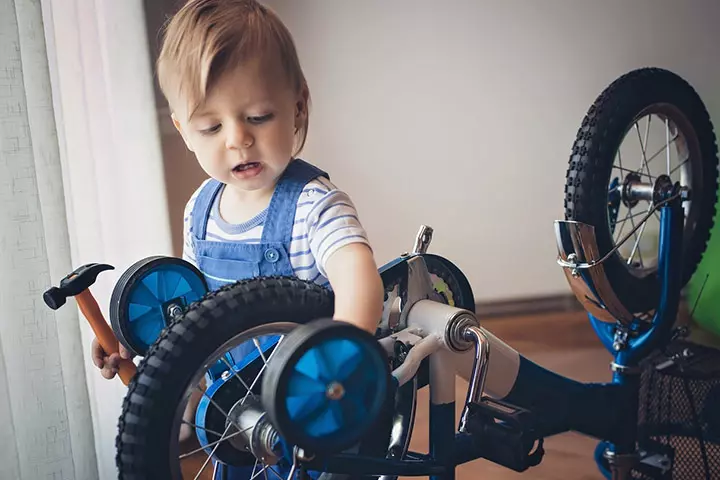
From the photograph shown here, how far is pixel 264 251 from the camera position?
766 millimetres

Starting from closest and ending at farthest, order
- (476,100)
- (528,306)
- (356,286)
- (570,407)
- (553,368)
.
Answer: (356,286)
(570,407)
(553,368)
(476,100)
(528,306)

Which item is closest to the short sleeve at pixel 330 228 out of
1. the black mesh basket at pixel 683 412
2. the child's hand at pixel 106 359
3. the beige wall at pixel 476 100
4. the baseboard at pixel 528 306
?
the child's hand at pixel 106 359

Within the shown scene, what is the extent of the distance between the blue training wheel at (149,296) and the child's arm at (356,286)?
0.17 metres

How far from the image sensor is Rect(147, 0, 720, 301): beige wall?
168 cm

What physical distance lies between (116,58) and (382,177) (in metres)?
0.77

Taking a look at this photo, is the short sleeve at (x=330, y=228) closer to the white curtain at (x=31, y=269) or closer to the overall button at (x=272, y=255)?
the overall button at (x=272, y=255)

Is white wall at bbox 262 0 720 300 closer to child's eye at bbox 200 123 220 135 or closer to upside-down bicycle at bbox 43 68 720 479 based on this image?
upside-down bicycle at bbox 43 68 720 479

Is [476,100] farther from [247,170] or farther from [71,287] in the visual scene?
[71,287]

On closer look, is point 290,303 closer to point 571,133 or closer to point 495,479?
point 495,479

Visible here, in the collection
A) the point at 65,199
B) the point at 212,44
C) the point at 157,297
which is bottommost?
the point at 157,297

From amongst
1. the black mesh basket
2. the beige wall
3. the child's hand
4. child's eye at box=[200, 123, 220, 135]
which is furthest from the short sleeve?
the beige wall

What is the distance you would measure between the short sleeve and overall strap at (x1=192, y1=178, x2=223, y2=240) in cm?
15

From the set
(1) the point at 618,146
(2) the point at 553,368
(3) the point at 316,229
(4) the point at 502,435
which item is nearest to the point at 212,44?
(3) the point at 316,229

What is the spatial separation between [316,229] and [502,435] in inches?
11.2
